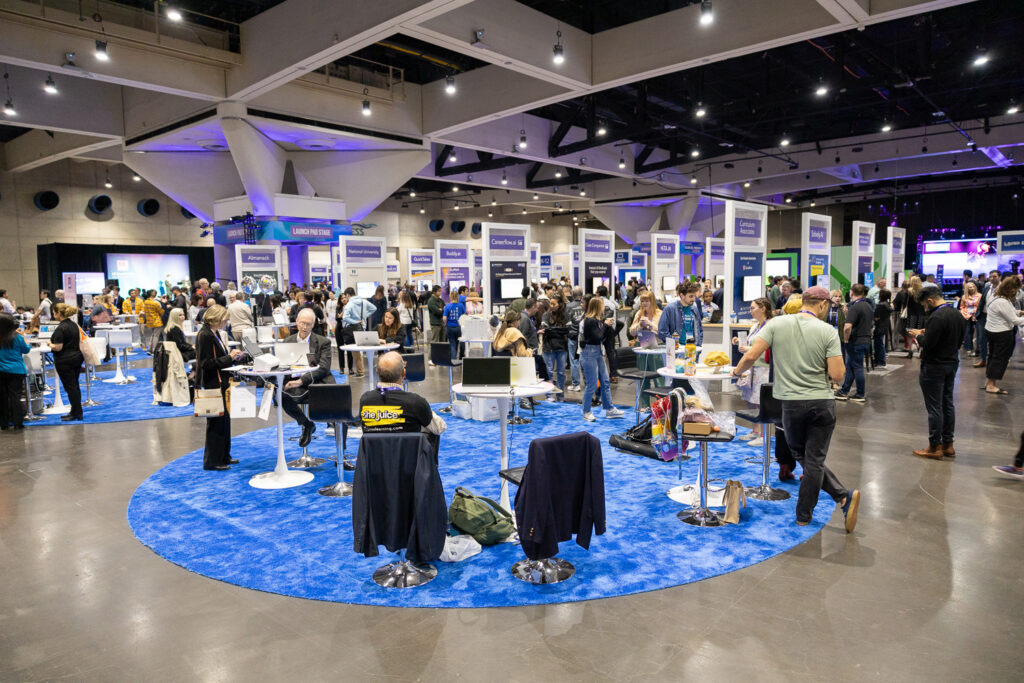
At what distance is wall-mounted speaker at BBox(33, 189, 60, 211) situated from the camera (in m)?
17.4

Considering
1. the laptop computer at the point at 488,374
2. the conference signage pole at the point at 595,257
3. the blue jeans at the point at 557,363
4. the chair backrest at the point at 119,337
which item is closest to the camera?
the laptop computer at the point at 488,374

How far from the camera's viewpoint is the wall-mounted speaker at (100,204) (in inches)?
722

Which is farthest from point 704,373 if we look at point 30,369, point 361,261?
point 361,261

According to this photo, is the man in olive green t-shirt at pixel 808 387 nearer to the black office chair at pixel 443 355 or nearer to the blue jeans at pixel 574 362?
the black office chair at pixel 443 355

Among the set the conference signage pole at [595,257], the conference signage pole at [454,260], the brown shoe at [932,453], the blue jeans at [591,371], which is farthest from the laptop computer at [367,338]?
the conference signage pole at [454,260]

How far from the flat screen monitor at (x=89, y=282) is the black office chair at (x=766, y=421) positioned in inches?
758

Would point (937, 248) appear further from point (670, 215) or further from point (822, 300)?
point (822, 300)

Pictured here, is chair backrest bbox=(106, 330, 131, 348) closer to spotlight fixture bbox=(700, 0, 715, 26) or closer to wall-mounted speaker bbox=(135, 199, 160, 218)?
spotlight fixture bbox=(700, 0, 715, 26)

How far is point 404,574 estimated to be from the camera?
11.3 feet

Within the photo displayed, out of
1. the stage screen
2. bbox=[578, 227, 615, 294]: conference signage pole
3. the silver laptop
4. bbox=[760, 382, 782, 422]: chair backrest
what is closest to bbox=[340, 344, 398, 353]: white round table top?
the silver laptop

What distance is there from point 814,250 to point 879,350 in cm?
203

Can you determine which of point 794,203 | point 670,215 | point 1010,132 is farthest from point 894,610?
point 794,203

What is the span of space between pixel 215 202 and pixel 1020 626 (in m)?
16.3

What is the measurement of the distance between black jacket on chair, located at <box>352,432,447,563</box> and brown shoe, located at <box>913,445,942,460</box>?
465 centimetres
